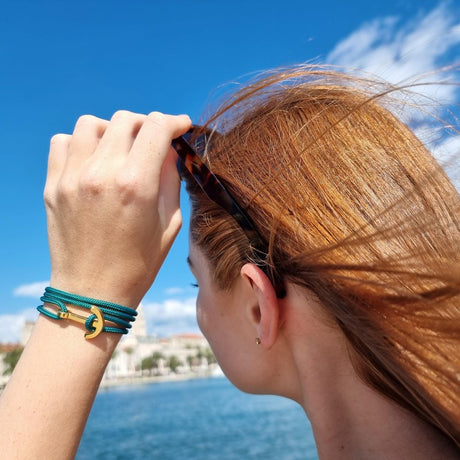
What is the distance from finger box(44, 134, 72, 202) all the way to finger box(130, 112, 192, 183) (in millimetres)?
185

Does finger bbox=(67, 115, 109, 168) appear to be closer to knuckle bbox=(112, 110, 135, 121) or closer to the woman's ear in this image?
knuckle bbox=(112, 110, 135, 121)

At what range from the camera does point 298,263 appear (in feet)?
3.41

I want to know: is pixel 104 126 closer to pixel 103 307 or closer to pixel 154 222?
pixel 154 222

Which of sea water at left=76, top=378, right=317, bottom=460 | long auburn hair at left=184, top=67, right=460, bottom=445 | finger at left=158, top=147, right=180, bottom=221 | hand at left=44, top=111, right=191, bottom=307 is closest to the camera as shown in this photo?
long auburn hair at left=184, top=67, right=460, bottom=445

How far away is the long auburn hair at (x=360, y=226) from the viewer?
931 mm

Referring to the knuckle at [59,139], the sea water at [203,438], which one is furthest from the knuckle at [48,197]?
the sea water at [203,438]

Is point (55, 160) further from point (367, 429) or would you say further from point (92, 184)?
point (367, 429)

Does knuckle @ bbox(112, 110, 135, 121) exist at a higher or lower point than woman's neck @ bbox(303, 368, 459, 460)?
higher

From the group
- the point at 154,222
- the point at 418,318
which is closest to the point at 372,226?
the point at 418,318

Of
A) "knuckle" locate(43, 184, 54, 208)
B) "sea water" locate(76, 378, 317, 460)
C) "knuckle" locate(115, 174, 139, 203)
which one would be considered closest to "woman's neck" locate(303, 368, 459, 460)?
"knuckle" locate(115, 174, 139, 203)

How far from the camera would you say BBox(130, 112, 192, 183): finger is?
41.6 inches

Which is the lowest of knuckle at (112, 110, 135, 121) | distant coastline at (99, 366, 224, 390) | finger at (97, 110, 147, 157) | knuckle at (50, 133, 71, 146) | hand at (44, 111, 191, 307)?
hand at (44, 111, 191, 307)

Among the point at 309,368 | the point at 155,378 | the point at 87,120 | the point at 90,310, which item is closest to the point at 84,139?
the point at 87,120

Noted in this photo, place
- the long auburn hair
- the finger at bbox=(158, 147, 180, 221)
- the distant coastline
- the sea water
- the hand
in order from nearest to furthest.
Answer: the long auburn hair → the hand → the finger at bbox=(158, 147, 180, 221) → the sea water → the distant coastline
